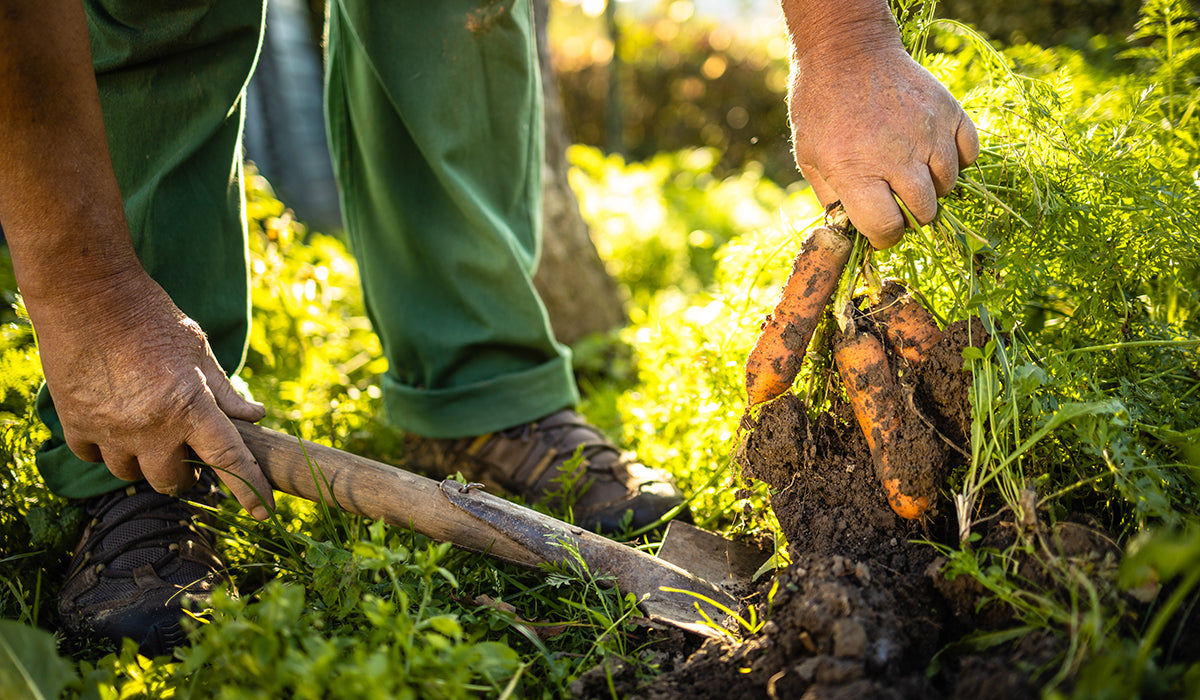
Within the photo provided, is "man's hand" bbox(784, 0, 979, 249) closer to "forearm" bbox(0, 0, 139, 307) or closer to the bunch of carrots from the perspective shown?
the bunch of carrots

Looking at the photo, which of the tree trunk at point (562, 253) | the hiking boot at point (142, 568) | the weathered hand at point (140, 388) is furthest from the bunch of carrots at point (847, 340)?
the tree trunk at point (562, 253)

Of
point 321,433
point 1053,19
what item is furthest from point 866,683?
point 1053,19

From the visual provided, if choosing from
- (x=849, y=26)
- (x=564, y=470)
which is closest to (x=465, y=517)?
(x=564, y=470)

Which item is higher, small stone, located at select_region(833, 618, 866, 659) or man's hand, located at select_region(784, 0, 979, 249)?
man's hand, located at select_region(784, 0, 979, 249)

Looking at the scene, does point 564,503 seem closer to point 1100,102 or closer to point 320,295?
point 320,295

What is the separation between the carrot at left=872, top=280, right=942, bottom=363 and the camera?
148cm

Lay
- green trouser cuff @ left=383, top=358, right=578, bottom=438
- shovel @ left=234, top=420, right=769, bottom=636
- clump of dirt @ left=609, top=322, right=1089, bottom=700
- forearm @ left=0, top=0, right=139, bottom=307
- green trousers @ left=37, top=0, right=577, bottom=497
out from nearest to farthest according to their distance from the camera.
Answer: clump of dirt @ left=609, top=322, right=1089, bottom=700 < forearm @ left=0, top=0, right=139, bottom=307 < shovel @ left=234, top=420, right=769, bottom=636 < green trousers @ left=37, top=0, right=577, bottom=497 < green trouser cuff @ left=383, top=358, right=578, bottom=438

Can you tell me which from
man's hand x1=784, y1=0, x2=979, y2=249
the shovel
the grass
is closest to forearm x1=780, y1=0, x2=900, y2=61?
man's hand x1=784, y1=0, x2=979, y2=249

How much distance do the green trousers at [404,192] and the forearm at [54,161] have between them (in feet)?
1.05

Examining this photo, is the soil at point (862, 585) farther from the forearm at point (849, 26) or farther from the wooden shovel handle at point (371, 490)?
the forearm at point (849, 26)

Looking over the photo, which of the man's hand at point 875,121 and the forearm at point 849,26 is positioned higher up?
the forearm at point 849,26

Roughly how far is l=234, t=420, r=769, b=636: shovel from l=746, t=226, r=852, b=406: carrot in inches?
19.1

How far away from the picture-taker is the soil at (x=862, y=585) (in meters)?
1.11

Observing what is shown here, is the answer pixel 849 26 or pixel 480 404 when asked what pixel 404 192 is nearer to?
pixel 480 404
